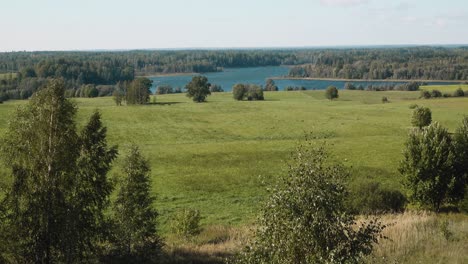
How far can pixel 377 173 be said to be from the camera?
4541 cm

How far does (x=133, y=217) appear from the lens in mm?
17406

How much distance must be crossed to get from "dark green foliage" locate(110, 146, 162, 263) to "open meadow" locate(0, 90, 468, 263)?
0.82 meters

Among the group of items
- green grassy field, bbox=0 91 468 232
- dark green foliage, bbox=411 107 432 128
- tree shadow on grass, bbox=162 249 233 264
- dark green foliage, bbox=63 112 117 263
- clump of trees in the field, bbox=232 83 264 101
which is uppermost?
dark green foliage, bbox=63 112 117 263

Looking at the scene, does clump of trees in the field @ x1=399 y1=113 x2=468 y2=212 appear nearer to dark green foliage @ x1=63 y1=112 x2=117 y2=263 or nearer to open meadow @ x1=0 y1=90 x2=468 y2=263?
open meadow @ x1=0 y1=90 x2=468 y2=263

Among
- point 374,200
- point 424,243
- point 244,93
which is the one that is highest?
point 424,243

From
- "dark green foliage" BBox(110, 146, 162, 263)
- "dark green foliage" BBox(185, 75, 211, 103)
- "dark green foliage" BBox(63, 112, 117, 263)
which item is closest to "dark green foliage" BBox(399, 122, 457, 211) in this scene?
"dark green foliage" BBox(110, 146, 162, 263)

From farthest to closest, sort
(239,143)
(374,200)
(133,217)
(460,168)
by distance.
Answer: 1. (239,143)
2. (374,200)
3. (460,168)
4. (133,217)

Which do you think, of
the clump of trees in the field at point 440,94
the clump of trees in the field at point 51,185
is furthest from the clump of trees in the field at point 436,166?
the clump of trees in the field at point 440,94

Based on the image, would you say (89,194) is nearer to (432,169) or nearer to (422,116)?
(432,169)

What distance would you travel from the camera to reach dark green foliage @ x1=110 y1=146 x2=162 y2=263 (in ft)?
57.2

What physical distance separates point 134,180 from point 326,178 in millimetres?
9217

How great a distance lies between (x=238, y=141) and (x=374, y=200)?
37362 mm

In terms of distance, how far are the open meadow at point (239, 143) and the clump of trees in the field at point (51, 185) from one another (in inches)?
38.6

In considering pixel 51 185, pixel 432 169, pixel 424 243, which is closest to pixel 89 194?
pixel 51 185
